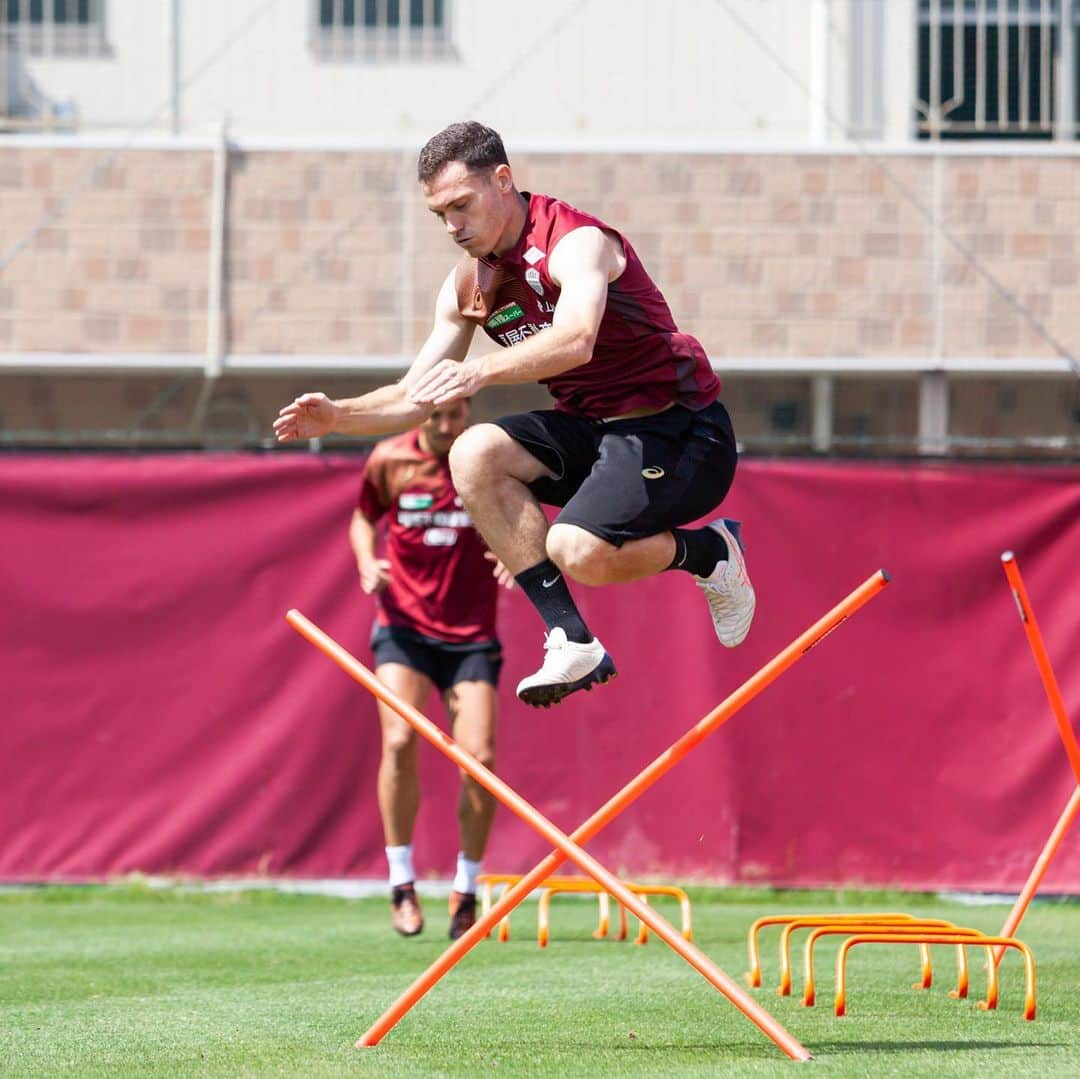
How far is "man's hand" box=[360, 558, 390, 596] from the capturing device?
813cm

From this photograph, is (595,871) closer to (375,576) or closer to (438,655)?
(375,576)

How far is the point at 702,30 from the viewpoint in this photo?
13.8 meters

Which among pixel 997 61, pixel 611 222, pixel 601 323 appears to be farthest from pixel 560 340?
pixel 997 61

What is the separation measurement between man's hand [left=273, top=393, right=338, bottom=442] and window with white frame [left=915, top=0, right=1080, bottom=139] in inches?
347

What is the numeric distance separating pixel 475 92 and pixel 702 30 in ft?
5.52

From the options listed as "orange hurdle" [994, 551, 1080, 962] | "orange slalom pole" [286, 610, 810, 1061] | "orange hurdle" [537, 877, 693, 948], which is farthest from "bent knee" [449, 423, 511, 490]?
"orange hurdle" [537, 877, 693, 948]

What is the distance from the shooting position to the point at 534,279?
532 cm

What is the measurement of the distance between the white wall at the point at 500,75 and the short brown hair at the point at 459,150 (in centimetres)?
828

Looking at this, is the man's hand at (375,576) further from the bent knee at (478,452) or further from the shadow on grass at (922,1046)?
the shadow on grass at (922,1046)

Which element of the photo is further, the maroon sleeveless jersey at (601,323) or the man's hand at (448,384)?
the maroon sleeveless jersey at (601,323)

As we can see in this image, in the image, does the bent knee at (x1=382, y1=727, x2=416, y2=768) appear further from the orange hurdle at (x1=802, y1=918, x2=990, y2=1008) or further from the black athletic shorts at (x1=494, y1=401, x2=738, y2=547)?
the black athletic shorts at (x1=494, y1=401, x2=738, y2=547)

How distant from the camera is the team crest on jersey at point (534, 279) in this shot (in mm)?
5312

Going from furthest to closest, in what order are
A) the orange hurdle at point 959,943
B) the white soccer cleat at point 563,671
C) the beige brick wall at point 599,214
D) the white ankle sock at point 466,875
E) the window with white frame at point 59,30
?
1. the window with white frame at point 59,30
2. the beige brick wall at point 599,214
3. the white ankle sock at point 466,875
4. the orange hurdle at point 959,943
5. the white soccer cleat at point 563,671

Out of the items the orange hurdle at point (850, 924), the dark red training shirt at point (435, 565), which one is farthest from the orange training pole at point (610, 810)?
the dark red training shirt at point (435, 565)
